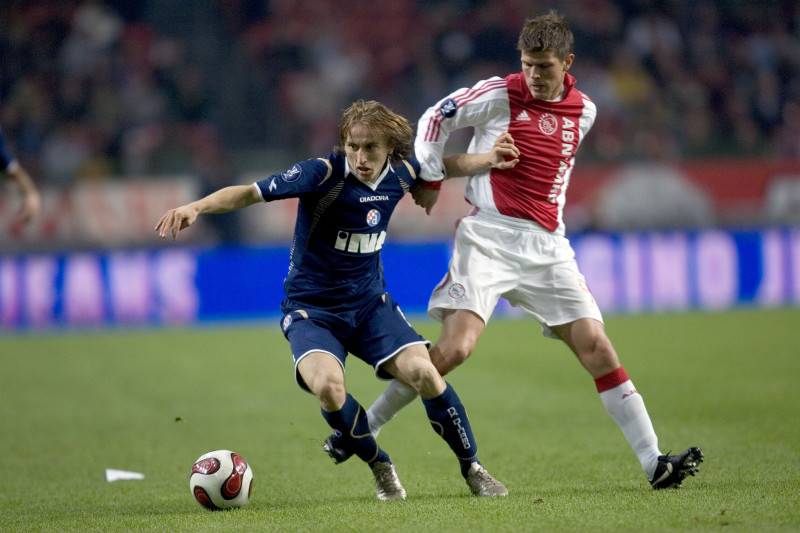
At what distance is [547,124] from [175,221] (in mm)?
2050

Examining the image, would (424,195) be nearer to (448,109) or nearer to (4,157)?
(448,109)

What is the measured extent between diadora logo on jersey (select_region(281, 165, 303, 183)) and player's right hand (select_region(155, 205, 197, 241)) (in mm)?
513

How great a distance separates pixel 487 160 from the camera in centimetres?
505

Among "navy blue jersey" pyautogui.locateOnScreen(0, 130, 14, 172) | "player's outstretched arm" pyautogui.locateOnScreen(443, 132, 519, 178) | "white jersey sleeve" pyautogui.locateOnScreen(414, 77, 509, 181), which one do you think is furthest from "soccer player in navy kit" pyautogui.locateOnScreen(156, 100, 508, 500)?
"navy blue jersey" pyautogui.locateOnScreen(0, 130, 14, 172)

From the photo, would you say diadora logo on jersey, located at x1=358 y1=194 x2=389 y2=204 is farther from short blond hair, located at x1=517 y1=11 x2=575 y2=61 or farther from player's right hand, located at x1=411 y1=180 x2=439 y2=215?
short blond hair, located at x1=517 y1=11 x2=575 y2=61

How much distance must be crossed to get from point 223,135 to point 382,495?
12.3m

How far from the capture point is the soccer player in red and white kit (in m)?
4.91

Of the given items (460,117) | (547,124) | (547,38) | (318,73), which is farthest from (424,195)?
(318,73)

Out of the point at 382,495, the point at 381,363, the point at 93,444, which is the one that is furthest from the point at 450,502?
the point at 93,444

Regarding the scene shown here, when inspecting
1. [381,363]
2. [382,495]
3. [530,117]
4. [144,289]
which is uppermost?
[530,117]

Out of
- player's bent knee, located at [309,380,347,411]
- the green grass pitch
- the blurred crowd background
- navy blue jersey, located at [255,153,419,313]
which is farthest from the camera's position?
the blurred crowd background

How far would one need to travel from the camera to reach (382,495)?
187 inches

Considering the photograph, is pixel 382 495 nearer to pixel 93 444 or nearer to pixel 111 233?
pixel 93 444

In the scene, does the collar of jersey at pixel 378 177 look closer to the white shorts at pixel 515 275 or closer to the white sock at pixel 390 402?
the white shorts at pixel 515 275
